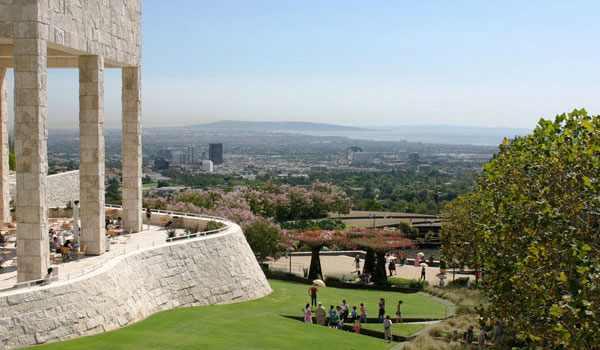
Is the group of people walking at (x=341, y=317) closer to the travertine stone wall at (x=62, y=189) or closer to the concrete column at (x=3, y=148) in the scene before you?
the concrete column at (x=3, y=148)

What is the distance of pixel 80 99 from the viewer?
80.0ft

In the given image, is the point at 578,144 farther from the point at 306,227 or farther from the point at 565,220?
the point at 306,227

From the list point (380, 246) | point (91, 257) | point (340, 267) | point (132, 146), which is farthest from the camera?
point (340, 267)

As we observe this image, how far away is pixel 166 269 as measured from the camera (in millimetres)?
24188

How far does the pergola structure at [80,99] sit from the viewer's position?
1980 cm

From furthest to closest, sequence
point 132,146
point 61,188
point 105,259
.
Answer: point 61,188
point 132,146
point 105,259

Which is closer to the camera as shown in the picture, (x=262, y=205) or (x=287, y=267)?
(x=287, y=267)

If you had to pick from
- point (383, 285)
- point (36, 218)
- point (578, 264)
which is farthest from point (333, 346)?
point (383, 285)

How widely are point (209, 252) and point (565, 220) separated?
589 inches

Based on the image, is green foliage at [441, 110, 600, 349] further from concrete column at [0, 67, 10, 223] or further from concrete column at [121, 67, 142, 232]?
concrete column at [0, 67, 10, 223]

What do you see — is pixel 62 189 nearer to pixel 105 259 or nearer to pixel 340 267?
pixel 340 267

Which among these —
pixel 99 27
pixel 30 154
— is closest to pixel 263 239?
pixel 99 27

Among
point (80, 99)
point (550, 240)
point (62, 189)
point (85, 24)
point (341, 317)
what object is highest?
point (85, 24)

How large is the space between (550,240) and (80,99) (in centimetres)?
1740
